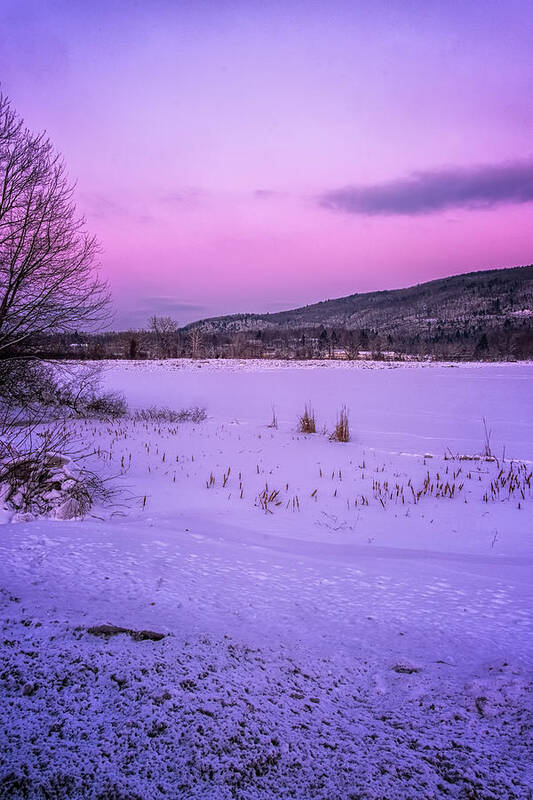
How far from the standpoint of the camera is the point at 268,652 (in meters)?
1.82

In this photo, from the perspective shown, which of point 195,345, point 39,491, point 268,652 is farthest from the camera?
point 195,345

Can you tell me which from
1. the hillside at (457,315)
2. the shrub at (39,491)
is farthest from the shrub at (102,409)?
the hillside at (457,315)

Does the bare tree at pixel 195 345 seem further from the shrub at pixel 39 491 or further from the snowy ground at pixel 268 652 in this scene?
the snowy ground at pixel 268 652

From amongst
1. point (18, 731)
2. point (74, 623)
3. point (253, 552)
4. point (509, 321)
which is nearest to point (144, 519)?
point (253, 552)

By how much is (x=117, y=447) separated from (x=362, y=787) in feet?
26.4

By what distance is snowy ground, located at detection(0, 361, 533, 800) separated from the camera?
1.17 metres

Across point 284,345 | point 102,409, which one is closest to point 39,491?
point 102,409

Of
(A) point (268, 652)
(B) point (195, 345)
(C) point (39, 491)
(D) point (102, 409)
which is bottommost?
Answer: (A) point (268, 652)

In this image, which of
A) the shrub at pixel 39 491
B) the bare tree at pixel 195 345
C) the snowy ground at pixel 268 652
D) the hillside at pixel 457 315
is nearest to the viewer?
the snowy ground at pixel 268 652

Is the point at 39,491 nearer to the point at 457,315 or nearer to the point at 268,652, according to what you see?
the point at 268,652

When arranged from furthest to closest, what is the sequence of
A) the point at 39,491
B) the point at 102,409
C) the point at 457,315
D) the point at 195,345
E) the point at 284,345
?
the point at 457,315
the point at 284,345
the point at 195,345
the point at 102,409
the point at 39,491

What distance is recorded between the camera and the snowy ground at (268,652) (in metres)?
1.17

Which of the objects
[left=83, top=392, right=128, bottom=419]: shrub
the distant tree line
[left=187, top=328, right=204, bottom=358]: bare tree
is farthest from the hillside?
[left=83, top=392, right=128, bottom=419]: shrub

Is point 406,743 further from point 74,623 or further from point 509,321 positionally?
point 509,321
